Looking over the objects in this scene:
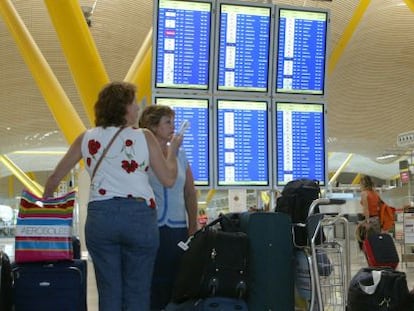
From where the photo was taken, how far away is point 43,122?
1155 inches

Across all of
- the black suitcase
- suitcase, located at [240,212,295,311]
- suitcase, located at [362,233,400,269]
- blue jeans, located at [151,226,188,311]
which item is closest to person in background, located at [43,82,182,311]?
the black suitcase

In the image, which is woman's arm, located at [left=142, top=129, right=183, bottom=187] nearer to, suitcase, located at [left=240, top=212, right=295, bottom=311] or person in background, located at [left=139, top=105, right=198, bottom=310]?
person in background, located at [left=139, top=105, right=198, bottom=310]

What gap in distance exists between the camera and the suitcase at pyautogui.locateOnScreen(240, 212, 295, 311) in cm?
407

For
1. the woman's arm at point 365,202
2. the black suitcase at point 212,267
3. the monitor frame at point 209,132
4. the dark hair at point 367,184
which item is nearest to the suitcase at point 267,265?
the black suitcase at point 212,267

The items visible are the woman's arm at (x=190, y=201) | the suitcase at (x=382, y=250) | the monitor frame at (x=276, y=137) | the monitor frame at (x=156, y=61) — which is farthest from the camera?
the suitcase at (x=382, y=250)

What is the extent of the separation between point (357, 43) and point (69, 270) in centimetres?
2006

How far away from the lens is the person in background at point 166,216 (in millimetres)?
4004

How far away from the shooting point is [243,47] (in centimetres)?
495

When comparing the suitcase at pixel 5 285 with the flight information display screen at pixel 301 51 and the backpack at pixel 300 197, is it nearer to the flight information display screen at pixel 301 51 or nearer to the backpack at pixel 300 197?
the backpack at pixel 300 197

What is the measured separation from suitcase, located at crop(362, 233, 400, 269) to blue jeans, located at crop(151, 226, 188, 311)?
2.13 meters

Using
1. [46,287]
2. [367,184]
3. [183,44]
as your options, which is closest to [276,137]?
[183,44]

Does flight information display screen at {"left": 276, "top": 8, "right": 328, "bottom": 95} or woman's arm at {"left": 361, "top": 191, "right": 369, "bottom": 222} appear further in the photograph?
woman's arm at {"left": 361, "top": 191, "right": 369, "bottom": 222}

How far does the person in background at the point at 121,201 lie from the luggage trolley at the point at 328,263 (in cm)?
110

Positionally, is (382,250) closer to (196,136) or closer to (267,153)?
(267,153)
